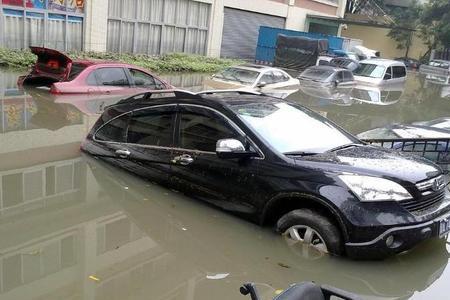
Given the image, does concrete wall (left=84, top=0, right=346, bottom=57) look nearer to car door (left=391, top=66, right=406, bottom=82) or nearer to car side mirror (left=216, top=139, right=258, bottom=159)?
car door (left=391, top=66, right=406, bottom=82)

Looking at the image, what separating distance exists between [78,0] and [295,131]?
62.0ft

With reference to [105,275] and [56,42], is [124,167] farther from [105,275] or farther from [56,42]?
[56,42]

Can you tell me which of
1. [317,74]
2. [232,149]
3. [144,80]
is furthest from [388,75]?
[232,149]

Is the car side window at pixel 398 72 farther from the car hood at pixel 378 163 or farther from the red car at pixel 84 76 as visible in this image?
the car hood at pixel 378 163

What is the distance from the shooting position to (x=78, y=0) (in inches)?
861

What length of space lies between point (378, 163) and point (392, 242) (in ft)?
2.61

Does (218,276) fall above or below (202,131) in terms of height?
below

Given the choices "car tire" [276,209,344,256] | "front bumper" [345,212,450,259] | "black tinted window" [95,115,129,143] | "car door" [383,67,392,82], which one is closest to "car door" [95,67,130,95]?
"black tinted window" [95,115,129,143]

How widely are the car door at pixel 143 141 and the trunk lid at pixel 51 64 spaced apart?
5571 millimetres

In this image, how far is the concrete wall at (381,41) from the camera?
Answer: 5625cm

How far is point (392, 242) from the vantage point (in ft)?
14.6

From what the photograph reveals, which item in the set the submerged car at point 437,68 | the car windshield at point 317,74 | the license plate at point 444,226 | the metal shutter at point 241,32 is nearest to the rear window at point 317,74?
the car windshield at point 317,74

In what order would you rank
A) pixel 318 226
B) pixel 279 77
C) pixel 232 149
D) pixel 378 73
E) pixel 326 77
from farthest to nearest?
pixel 378 73 < pixel 326 77 < pixel 279 77 < pixel 232 149 < pixel 318 226

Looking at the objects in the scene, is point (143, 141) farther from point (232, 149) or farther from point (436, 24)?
point (436, 24)
